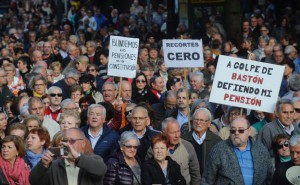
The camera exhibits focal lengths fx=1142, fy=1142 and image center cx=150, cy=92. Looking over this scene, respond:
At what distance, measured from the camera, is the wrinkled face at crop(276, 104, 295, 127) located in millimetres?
13539

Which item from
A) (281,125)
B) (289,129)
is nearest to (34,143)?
(281,125)

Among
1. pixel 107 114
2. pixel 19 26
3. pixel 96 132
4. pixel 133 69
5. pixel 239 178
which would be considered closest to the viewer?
pixel 239 178

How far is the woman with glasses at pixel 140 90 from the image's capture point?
17.8 metres

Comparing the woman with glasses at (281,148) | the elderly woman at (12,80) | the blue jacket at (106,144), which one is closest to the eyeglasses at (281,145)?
the woman with glasses at (281,148)

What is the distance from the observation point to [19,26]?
128 ft

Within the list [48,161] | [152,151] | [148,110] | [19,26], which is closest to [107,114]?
[148,110]

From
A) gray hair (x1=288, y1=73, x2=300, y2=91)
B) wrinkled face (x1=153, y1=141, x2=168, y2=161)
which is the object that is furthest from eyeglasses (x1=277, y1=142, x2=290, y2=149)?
gray hair (x1=288, y1=73, x2=300, y2=91)

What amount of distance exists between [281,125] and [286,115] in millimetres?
142

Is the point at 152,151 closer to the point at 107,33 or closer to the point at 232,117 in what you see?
the point at 232,117

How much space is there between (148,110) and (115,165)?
2.72 m

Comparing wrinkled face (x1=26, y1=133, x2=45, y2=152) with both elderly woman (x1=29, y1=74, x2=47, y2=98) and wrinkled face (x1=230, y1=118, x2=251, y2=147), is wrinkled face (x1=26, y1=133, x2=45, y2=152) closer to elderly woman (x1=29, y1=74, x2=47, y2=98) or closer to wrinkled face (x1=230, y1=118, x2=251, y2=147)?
wrinkled face (x1=230, y1=118, x2=251, y2=147)

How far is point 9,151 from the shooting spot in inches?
472

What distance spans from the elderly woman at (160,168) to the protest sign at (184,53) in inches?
184

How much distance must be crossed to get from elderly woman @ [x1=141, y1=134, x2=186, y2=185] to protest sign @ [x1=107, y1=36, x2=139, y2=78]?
6060 millimetres
